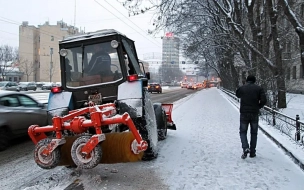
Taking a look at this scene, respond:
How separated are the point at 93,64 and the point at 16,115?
3.62m

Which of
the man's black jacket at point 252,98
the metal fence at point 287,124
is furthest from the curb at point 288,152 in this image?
the man's black jacket at point 252,98

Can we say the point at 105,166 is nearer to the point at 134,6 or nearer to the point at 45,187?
the point at 45,187

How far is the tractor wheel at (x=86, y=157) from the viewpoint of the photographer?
5.02 metres

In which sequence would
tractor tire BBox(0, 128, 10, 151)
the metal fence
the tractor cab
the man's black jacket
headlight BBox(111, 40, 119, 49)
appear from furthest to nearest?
the metal fence
tractor tire BBox(0, 128, 10, 151)
the man's black jacket
the tractor cab
headlight BBox(111, 40, 119, 49)

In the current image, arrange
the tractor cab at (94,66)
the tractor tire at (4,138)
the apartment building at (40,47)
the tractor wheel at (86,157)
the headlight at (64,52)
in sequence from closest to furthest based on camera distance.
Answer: the tractor wheel at (86,157)
the tractor cab at (94,66)
the headlight at (64,52)
the tractor tire at (4,138)
the apartment building at (40,47)

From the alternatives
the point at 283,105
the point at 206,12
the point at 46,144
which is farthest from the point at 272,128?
the point at 206,12

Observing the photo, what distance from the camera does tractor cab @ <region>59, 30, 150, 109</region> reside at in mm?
6504

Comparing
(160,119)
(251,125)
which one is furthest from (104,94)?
(251,125)

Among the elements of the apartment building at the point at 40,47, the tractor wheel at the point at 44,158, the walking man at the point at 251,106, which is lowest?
the tractor wheel at the point at 44,158

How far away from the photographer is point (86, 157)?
16.6 feet

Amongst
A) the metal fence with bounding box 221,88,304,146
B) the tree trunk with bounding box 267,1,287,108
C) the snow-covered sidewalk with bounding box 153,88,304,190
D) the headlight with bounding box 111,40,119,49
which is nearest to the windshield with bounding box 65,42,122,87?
the headlight with bounding box 111,40,119,49

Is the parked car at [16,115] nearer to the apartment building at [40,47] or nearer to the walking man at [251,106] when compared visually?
the walking man at [251,106]

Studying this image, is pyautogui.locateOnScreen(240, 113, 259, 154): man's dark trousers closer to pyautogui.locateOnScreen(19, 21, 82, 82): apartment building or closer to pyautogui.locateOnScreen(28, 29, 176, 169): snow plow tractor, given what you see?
pyautogui.locateOnScreen(28, 29, 176, 169): snow plow tractor

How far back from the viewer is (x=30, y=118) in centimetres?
947
